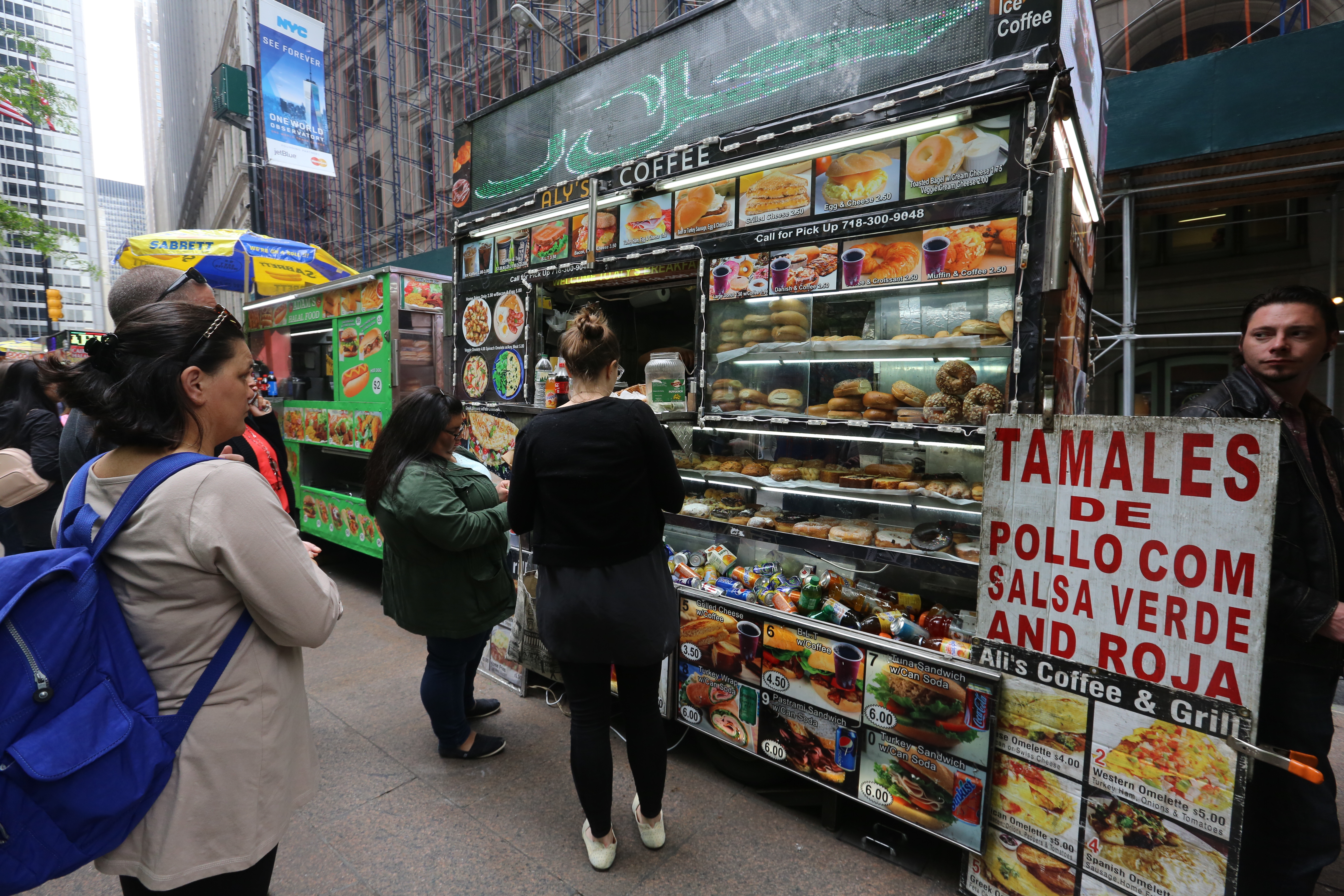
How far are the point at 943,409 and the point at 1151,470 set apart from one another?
2.96 feet

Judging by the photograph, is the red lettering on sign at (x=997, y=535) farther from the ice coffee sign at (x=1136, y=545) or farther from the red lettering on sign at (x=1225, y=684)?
the red lettering on sign at (x=1225, y=684)

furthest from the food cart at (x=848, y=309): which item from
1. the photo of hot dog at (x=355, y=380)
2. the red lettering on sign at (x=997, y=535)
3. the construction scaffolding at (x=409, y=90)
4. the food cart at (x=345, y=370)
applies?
the construction scaffolding at (x=409, y=90)

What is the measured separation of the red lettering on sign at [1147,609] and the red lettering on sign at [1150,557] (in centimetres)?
5

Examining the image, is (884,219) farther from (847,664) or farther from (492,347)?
(492,347)

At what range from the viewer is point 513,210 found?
4.45 metres

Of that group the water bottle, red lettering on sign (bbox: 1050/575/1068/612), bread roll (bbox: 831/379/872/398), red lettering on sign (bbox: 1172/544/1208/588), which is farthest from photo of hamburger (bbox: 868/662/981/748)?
the water bottle

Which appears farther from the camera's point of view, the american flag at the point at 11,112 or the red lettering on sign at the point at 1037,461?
the american flag at the point at 11,112

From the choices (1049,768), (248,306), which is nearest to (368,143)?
(248,306)

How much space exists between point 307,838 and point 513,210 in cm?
387

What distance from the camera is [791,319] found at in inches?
136

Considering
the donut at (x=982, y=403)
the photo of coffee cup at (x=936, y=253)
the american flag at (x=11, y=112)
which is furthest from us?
the american flag at (x=11, y=112)

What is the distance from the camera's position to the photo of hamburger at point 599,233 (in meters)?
3.97

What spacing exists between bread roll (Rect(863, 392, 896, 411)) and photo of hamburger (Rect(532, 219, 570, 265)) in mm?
2304

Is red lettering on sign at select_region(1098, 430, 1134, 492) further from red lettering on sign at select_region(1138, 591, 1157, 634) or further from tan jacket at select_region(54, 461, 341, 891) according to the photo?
tan jacket at select_region(54, 461, 341, 891)
